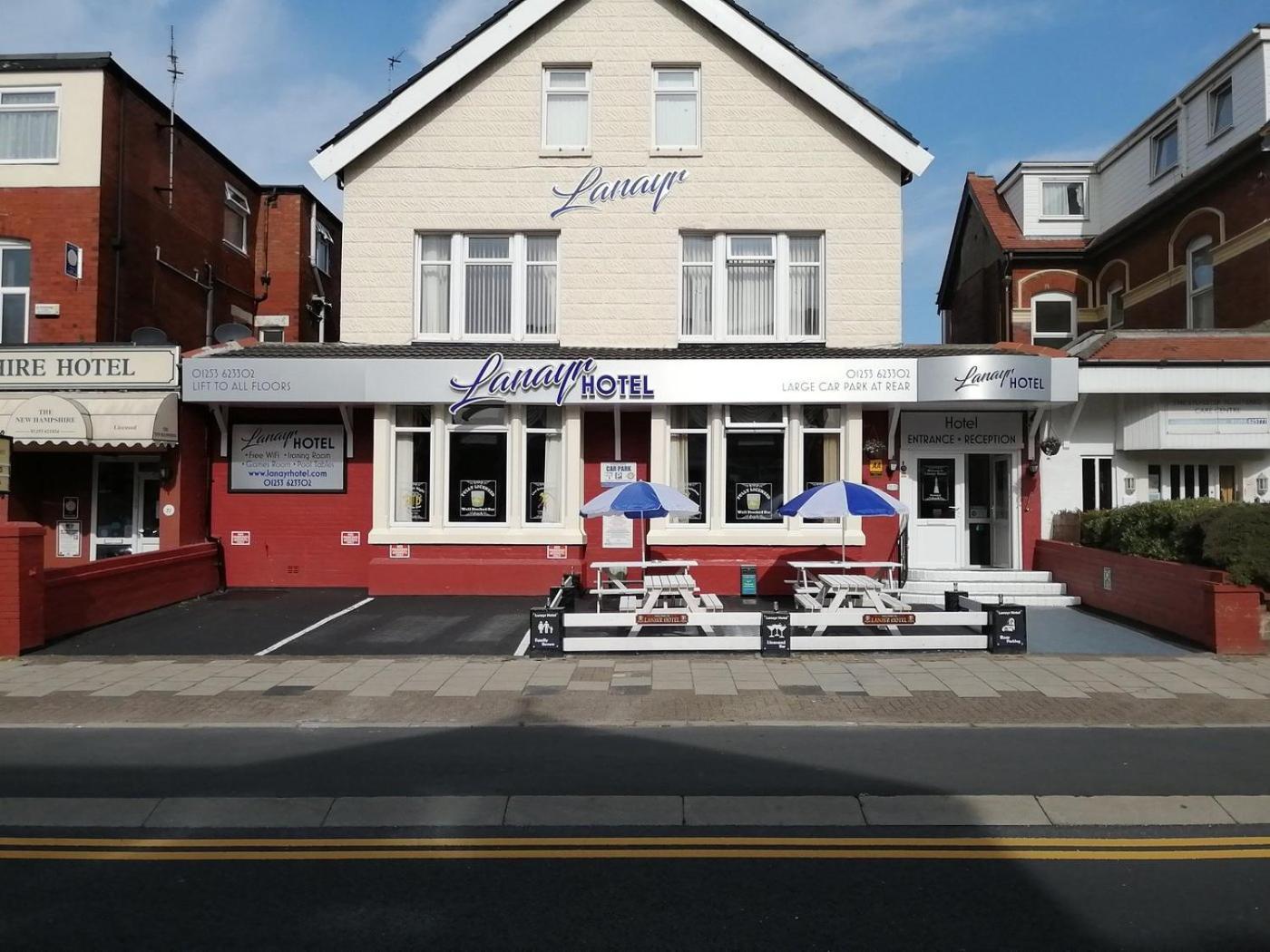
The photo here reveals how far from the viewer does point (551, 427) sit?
1583 centimetres

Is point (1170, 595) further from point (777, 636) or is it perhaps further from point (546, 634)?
point (546, 634)

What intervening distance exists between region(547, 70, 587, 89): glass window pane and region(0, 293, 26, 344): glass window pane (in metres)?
11.5

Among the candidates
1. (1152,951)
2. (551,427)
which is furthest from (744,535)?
(1152,951)

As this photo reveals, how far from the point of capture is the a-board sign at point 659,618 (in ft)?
36.6

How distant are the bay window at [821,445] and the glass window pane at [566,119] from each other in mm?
6734

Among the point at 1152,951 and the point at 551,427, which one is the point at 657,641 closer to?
the point at 551,427

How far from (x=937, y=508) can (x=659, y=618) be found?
24.4 feet

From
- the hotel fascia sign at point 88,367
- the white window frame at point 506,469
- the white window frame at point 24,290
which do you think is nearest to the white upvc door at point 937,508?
the white window frame at point 506,469

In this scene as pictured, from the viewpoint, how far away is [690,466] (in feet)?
51.6

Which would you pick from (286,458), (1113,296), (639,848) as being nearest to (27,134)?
(286,458)

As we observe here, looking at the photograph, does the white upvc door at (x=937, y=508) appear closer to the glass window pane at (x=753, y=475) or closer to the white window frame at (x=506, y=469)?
the glass window pane at (x=753, y=475)

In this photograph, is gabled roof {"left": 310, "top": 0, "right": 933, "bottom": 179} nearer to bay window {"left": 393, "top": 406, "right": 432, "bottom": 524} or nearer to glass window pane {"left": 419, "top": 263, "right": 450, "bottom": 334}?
glass window pane {"left": 419, "top": 263, "right": 450, "bottom": 334}

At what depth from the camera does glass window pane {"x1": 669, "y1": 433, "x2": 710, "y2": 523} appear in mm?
15641

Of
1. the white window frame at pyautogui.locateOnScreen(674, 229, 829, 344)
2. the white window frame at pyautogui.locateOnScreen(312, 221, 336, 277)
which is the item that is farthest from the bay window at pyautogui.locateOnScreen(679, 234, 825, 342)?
the white window frame at pyautogui.locateOnScreen(312, 221, 336, 277)
